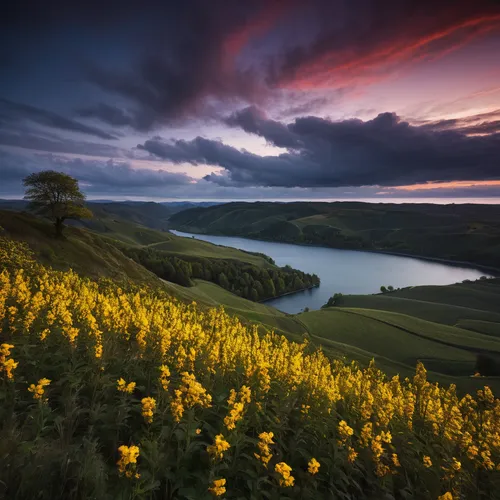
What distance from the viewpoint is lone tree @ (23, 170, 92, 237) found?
5269cm

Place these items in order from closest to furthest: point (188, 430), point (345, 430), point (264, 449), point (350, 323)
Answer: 1. point (264, 449)
2. point (188, 430)
3. point (345, 430)
4. point (350, 323)

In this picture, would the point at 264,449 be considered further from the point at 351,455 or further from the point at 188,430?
the point at 351,455

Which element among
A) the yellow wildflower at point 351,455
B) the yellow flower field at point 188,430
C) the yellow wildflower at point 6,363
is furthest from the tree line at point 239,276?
the yellow wildflower at point 351,455

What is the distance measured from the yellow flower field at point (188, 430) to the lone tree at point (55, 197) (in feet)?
162

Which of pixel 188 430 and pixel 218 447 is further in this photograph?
pixel 188 430

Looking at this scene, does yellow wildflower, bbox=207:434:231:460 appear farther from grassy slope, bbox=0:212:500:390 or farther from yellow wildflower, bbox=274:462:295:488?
grassy slope, bbox=0:212:500:390

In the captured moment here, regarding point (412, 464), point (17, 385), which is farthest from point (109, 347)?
point (412, 464)

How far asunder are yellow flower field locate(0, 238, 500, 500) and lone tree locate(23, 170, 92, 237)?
1946 inches

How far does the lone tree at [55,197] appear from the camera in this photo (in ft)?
173

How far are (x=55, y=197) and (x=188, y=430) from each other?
61.4m

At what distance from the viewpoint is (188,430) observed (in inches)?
225

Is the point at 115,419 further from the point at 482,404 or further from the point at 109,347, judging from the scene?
the point at 482,404

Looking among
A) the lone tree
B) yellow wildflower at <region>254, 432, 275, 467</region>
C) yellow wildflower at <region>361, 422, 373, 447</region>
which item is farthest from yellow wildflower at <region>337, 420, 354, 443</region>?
the lone tree

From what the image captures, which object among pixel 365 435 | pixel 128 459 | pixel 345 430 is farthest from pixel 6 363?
pixel 365 435
